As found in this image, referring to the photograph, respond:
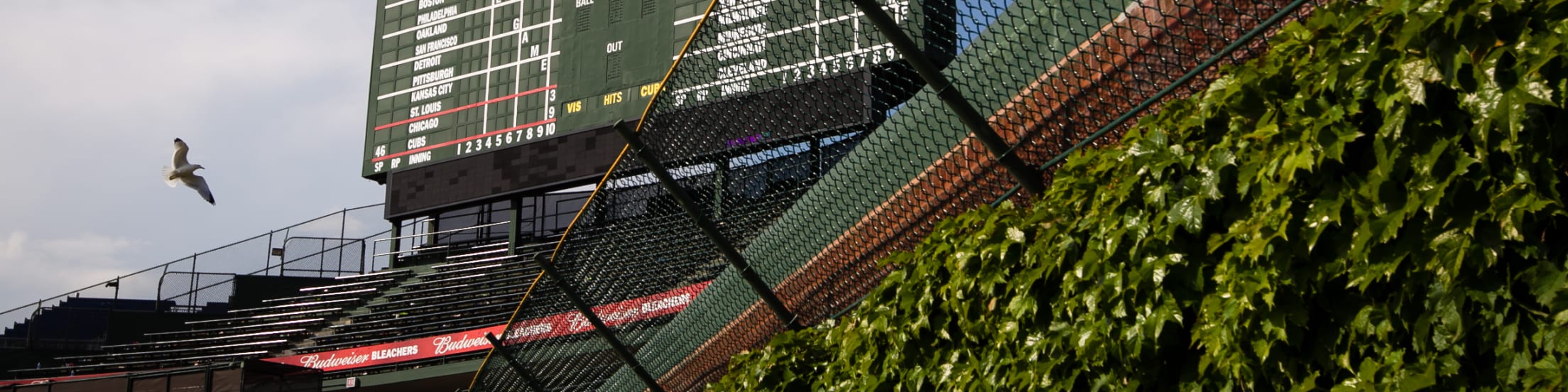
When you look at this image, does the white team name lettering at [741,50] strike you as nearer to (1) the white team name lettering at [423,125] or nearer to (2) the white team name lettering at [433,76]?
(2) the white team name lettering at [433,76]

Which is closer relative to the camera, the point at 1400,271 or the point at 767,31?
the point at 1400,271

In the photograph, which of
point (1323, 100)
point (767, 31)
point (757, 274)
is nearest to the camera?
point (1323, 100)

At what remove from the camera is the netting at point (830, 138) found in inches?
117

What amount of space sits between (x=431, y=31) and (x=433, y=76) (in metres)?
0.73

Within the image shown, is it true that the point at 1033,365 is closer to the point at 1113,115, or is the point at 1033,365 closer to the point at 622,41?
the point at 1113,115

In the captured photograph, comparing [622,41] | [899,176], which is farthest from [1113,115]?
[622,41]

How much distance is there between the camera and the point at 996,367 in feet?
10.6

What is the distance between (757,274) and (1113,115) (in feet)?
6.65

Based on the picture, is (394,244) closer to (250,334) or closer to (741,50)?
(250,334)

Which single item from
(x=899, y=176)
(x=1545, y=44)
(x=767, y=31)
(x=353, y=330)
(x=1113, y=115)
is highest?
(x=353, y=330)

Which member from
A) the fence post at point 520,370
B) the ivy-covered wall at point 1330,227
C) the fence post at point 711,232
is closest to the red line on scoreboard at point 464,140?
the fence post at point 520,370

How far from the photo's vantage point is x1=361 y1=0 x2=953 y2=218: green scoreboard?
16969 millimetres

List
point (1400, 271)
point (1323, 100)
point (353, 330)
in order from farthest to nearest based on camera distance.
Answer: point (353, 330) → point (1323, 100) → point (1400, 271)

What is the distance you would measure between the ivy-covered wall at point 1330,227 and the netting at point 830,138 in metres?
0.17
